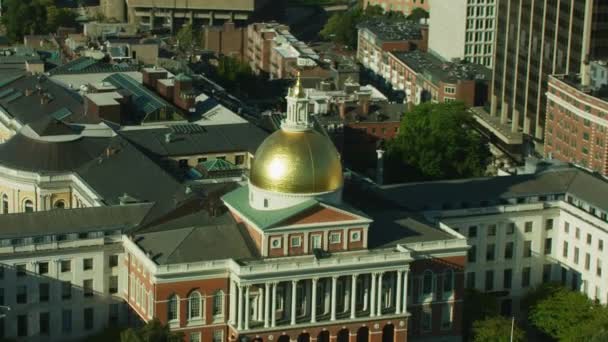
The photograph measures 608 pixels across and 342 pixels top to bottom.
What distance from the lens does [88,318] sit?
516 ft

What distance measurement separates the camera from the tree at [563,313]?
16025 centimetres

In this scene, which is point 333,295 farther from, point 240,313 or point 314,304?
point 240,313

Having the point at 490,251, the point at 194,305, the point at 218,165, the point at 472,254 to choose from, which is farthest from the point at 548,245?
the point at 194,305

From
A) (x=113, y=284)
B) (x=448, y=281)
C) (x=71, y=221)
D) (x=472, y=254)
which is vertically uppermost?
(x=71, y=221)

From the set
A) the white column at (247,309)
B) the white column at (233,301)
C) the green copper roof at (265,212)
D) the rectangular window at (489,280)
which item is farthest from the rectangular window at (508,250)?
the white column at (233,301)

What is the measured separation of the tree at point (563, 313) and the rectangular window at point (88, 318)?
3980cm

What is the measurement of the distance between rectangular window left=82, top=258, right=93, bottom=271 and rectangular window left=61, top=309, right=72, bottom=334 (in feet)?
13.1

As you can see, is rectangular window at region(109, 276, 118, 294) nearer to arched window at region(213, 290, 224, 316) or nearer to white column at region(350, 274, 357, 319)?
arched window at region(213, 290, 224, 316)

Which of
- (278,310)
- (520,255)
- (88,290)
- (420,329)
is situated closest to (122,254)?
(88,290)

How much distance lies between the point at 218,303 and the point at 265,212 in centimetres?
854

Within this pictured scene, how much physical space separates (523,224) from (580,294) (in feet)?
34.6

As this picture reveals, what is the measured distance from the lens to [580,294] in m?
165

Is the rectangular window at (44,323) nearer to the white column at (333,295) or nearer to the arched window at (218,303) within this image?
the arched window at (218,303)

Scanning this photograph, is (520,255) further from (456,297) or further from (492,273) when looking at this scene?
(456,297)
